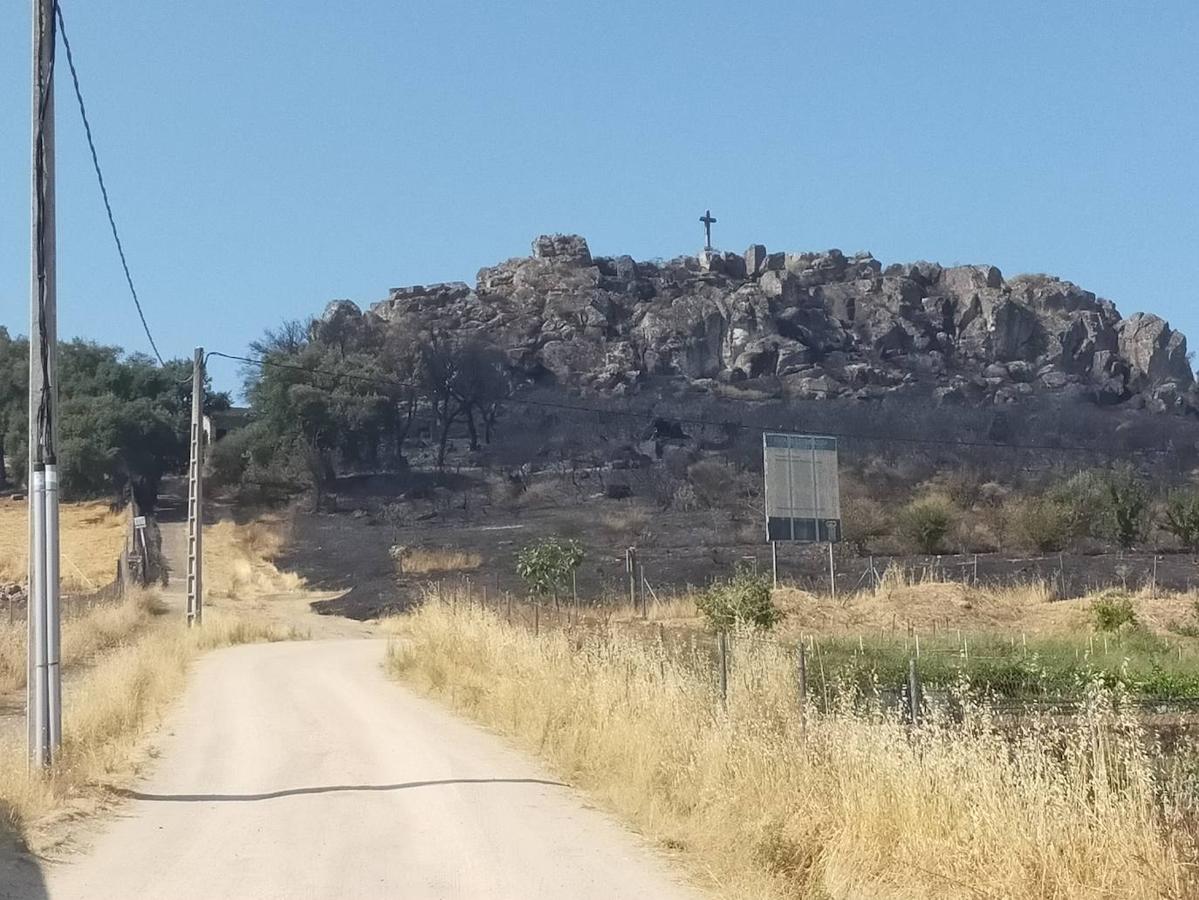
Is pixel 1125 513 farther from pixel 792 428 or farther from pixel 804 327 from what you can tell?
pixel 804 327

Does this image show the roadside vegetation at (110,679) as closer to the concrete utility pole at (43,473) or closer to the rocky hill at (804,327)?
the concrete utility pole at (43,473)

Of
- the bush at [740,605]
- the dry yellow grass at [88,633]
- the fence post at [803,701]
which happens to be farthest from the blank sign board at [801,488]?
the fence post at [803,701]

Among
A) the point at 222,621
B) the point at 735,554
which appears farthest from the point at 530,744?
the point at 735,554

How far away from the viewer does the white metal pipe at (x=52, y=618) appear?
11.3 meters

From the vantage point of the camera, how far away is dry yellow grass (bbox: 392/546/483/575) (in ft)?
158

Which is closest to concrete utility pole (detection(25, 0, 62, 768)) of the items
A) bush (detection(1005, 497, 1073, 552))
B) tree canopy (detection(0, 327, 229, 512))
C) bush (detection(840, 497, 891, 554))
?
bush (detection(840, 497, 891, 554))

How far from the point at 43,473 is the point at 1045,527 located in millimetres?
47730

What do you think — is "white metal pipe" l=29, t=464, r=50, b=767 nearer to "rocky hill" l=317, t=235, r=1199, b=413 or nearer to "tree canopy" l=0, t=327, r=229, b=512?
"tree canopy" l=0, t=327, r=229, b=512

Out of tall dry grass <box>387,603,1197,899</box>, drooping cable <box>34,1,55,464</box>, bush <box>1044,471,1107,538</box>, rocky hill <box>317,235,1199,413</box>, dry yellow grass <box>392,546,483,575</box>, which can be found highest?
rocky hill <box>317,235,1199,413</box>

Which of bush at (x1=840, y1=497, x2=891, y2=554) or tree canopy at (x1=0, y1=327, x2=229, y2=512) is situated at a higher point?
tree canopy at (x1=0, y1=327, x2=229, y2=512)

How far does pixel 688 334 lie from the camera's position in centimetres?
10538

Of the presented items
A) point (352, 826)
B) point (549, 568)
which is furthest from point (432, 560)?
point (352, 826)

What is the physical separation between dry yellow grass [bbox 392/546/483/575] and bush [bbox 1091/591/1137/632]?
23.9 m

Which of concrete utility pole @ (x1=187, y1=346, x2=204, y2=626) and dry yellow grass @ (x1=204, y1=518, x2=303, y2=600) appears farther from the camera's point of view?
dry yellow grass @ (x1=204, y1=518, x2=303, y2=600)
